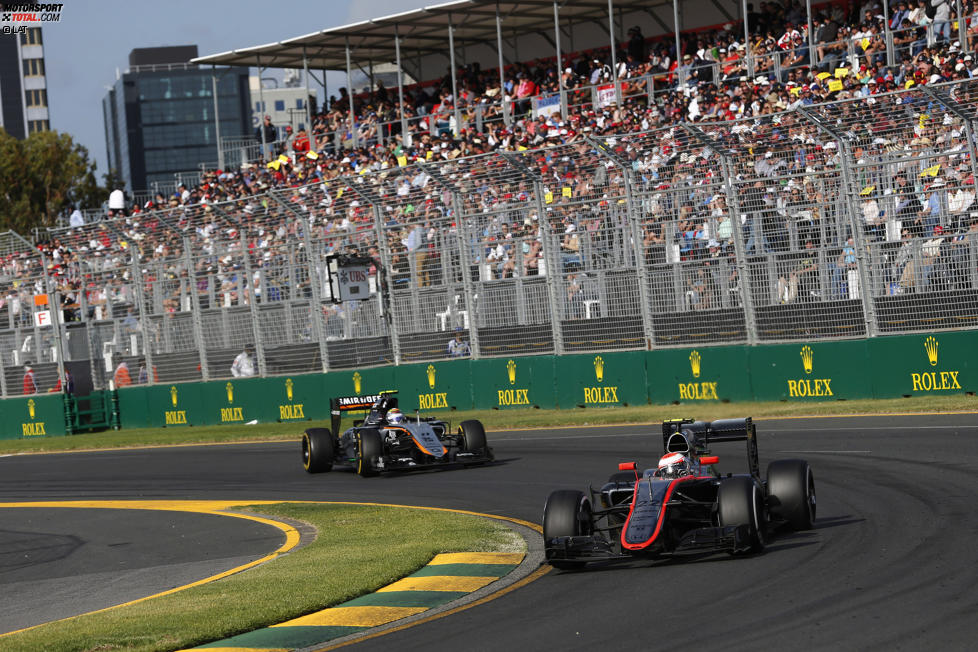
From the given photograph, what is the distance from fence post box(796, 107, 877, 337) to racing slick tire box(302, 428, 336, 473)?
8.74 metres

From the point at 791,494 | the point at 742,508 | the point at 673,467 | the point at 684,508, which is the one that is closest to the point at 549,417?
the point at 791,494

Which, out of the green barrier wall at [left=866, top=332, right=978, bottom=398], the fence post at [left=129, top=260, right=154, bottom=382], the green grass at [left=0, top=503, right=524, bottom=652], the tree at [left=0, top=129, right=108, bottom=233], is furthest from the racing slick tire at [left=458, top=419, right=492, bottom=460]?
the tree at [left=0, top=129, right=108, bottom=233]

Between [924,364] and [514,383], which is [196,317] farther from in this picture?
[924,364]

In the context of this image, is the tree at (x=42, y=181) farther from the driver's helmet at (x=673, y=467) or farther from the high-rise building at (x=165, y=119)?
the high-rise building at (x=165, y=119)

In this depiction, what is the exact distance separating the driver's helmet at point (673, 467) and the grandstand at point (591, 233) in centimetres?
1034

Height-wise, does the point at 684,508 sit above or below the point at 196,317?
below

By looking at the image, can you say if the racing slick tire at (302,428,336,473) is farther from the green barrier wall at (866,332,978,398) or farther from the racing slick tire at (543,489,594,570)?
the racing slick tire at (543,489,594,570)

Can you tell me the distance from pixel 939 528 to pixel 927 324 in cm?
1094

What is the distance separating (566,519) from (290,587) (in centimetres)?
212

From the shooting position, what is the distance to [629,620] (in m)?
7.91

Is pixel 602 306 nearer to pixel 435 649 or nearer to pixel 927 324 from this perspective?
pixel 927 324

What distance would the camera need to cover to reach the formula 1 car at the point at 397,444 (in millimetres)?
17828

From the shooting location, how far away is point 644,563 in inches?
388

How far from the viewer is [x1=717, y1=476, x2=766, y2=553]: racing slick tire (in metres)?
9.54
